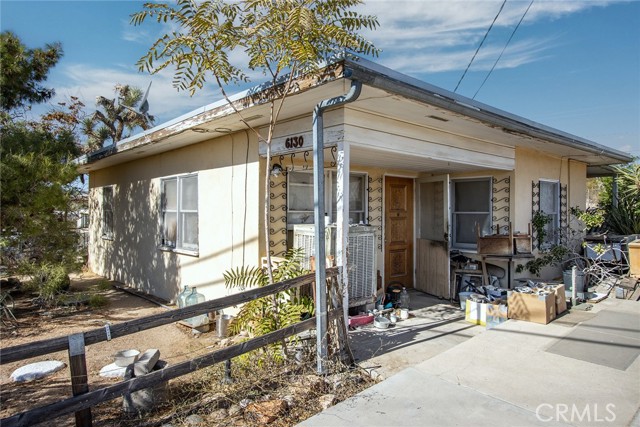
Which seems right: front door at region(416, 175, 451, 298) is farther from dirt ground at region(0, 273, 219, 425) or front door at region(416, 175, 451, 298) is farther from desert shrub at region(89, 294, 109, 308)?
desert shrub at region(89, 294, 109, 308)

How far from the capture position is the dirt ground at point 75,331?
3572mm

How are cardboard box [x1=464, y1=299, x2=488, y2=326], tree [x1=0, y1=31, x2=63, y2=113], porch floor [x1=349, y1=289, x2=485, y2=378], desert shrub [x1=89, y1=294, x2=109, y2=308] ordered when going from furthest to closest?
desert shrub [x1=89, y1=294, x2=109, y2=308]
tree [x1=0, y1=31, x2=63, y2=113]
cardboard box [x1=464, y1=299, x2=488, y2=326]
porch floor [x1=349, y1=289, x2=485, y2=378]

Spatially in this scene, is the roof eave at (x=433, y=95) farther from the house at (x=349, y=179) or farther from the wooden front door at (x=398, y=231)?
the wooden front door at (x=398, y=231)

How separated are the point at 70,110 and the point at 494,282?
54.1 ft

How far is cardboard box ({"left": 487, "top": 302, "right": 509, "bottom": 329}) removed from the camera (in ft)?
16.1

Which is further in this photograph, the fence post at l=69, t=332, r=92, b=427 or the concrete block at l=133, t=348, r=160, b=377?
the concrete block at l=133, t=348, r=160, b=377

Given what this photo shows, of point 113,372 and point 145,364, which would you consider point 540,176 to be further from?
point 113,372

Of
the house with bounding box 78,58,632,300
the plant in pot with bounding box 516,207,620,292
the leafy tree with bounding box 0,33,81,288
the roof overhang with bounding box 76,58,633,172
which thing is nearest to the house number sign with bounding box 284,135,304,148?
the house with bounding box 78,58,632,300

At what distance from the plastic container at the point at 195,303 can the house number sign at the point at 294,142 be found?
255cm

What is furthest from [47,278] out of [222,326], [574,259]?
[574,259]

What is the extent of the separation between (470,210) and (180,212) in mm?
5706

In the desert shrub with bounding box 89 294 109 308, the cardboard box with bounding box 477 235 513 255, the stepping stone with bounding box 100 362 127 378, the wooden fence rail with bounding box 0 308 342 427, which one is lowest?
the stepping stone with bounding box 100 362 127 378

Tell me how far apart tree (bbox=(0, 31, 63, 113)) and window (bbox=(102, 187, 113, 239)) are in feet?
9.15

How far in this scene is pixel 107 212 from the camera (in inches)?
400
